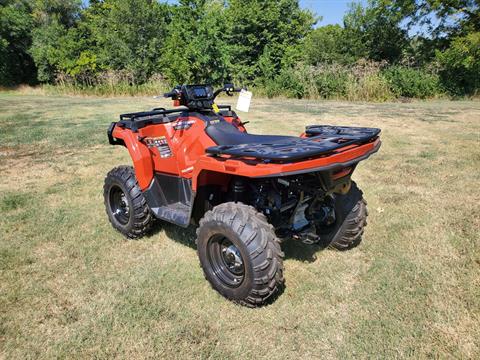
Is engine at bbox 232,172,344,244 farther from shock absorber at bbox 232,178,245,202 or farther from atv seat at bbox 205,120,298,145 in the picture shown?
atv seat at bbox 205,120,298,145

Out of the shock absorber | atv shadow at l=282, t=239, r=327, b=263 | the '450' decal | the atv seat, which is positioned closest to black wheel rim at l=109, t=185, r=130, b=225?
the '450' decal

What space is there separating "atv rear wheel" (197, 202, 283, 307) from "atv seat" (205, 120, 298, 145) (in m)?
0.56

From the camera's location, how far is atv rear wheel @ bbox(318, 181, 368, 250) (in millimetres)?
3227

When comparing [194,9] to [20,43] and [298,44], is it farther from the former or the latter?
[20,43]

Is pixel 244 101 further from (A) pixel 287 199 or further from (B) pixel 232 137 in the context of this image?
(A) pixel 287 199

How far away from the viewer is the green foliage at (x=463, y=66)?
17641mm

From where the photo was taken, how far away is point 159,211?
3.43 meters

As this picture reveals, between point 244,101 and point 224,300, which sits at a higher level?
point 244,101

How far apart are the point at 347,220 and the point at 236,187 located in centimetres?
110

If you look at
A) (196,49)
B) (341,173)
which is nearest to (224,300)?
(341,173)

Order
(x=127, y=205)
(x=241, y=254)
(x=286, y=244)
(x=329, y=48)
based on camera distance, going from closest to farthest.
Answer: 1. (x=241, y=254)
2. (x=286, y=244)
3. (x=127, y=205)
4. (x=329, y=48)

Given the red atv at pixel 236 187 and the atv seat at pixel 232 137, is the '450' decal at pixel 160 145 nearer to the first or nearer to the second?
the red atv at pixel 236 187

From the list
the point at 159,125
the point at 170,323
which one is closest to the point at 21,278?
the point at 170,323

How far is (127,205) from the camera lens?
375 centimetres
